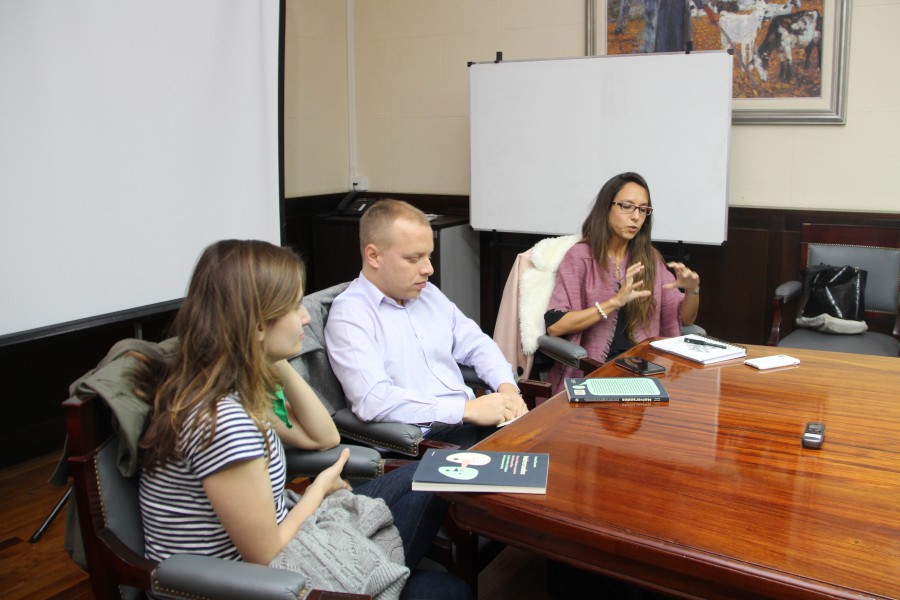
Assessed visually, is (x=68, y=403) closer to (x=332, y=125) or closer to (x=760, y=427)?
(x=760, y=427)

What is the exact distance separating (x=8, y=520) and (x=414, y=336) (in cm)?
163

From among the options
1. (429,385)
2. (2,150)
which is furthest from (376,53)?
(429,385)

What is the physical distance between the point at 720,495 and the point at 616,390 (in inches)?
22.7

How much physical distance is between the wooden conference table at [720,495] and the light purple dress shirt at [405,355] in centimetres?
37

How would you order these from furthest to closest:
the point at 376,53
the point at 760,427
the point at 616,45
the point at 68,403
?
the point at 376,53
the point at 616,45
the point at 760,427
the point at 68,403

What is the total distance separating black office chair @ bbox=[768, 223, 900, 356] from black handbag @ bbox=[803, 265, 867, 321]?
71mm

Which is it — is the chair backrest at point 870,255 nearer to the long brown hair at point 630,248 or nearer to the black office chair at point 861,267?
the black office chair at point 861,267

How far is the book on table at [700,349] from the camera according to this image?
7.31ft

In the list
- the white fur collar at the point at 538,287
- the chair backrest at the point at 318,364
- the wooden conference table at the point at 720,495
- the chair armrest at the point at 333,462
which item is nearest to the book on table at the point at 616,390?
the wooden conference table at the point at 720,495

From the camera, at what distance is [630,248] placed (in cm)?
285

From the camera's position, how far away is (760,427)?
5.57 feet

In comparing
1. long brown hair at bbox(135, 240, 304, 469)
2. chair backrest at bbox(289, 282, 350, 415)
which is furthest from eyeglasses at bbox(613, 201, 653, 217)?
long brown hair at bbox(135, 240, 304, 469)

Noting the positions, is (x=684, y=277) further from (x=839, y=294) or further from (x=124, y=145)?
(x=124, y=145)

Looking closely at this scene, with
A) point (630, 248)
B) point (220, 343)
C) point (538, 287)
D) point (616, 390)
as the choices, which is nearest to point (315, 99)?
point (538, 287)
